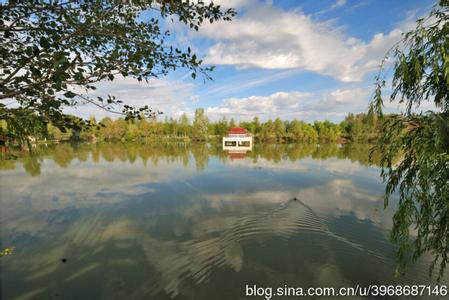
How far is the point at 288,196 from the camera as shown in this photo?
15.9 meters

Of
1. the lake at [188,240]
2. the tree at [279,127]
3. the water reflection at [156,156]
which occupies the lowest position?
the lake at [188,240]

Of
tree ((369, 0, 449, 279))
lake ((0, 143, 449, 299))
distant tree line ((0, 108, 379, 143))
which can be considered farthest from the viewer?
distant tree line ((0, 108, 379, 143))

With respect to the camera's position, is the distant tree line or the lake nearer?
the lake

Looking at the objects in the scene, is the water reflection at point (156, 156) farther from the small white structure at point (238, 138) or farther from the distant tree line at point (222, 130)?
the distant tree line at point (222, 130)

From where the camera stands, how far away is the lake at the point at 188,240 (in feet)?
22.9

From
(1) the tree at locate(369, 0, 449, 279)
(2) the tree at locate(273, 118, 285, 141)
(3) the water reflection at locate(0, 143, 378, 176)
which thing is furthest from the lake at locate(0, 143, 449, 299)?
(2) the tree at locate(273, 118, 285, 141)

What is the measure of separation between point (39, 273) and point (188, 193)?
387 inches

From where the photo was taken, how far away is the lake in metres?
6.99

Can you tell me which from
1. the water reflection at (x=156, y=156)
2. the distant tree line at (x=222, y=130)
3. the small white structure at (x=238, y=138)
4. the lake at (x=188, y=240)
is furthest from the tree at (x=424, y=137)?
the distant tree line at (x=222, y=130)

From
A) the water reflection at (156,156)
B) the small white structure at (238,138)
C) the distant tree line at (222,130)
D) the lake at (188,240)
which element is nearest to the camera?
the lake at (188,240)

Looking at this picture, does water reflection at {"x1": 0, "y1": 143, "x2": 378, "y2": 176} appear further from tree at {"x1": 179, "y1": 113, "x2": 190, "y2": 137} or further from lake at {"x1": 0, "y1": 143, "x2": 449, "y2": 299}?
tree at {"x1": 179, "y1": 113, "x2": 190, "y2": 137}

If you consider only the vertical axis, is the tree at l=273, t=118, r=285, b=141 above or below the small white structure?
above

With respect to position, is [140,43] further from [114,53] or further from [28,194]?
[28,194]

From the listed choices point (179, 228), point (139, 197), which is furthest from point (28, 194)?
point (179, 228)
